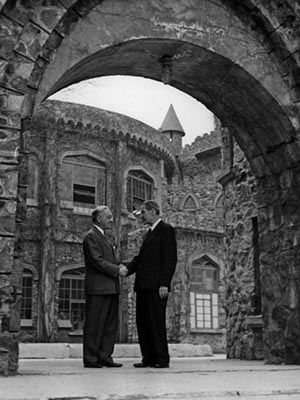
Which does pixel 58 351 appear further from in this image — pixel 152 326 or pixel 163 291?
pixel 163 291

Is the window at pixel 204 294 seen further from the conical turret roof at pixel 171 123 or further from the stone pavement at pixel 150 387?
the stone pavement at pixel 150 387

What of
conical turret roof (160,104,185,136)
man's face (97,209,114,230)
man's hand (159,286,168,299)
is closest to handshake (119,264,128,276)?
man's hand (159,286,168,299)

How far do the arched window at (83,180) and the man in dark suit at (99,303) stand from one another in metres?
16.1

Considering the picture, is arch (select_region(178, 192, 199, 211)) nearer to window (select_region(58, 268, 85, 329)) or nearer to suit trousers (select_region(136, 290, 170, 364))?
window (select_region(58, 268, 85, 329))

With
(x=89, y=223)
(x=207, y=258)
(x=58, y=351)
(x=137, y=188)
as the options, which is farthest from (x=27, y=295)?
(x=58, y=351)

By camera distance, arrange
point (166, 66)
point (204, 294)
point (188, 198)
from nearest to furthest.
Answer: point (166, 66)
point (204, 294)
point (188, 198)

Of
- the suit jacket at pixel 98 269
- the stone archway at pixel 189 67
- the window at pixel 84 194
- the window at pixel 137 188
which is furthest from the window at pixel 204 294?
the suit jacket at pixel 98 269

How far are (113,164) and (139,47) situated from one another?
1753cm

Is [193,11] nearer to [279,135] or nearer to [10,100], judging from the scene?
[279,135]

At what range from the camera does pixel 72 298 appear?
23.0 metres

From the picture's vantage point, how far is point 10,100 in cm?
629

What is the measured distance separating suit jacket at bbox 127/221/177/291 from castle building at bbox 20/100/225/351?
1482cm

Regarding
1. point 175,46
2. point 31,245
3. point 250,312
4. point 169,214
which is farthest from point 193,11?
point 169,214

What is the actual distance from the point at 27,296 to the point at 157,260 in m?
15.4
